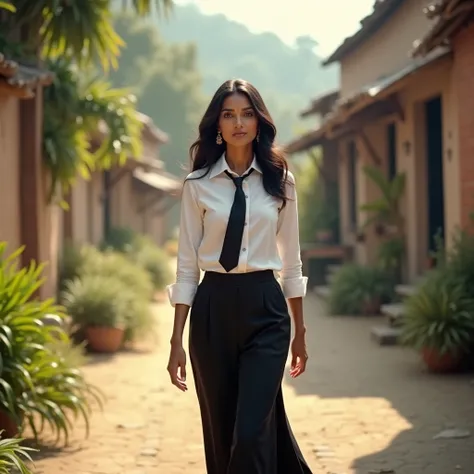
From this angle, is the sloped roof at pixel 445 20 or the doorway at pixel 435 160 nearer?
the sloped roof at pixel 445 20

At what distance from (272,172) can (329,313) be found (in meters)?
10.8

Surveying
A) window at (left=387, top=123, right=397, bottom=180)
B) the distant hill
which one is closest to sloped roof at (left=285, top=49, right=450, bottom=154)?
window at (left=387, top=123, right=397, bottom=180)

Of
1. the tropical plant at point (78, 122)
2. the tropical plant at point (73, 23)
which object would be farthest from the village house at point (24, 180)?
the tropical plant at point (73, 23)

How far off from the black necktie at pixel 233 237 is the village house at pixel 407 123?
689 centimetres

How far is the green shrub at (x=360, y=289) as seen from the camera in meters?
14.0

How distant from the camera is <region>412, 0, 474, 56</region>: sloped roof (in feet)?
27.6

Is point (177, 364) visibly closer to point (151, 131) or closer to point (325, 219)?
point (325, 219)

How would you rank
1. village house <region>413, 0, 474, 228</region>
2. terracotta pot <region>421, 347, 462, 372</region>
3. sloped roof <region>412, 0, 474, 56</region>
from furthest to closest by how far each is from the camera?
1. village house <region>413, 0, 474, 228</region>
2. terracotta pot <region>421, 347, 462, 372</region>
3. sloped roof <region>412, 0, 474, 56</region>

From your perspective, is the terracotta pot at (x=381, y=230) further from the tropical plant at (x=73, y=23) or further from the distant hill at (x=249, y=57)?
the distant hill at (x=249, y=57)

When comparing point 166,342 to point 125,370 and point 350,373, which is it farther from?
point 350,373

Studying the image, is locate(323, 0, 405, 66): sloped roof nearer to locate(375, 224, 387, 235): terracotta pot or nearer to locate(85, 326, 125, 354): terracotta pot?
locate(375, 224, 387, 235): terracotta pot

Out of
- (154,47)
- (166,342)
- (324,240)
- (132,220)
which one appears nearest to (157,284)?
(324,240)

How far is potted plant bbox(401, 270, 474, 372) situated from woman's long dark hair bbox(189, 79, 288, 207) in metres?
4.80

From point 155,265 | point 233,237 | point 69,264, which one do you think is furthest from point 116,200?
point 233,237
